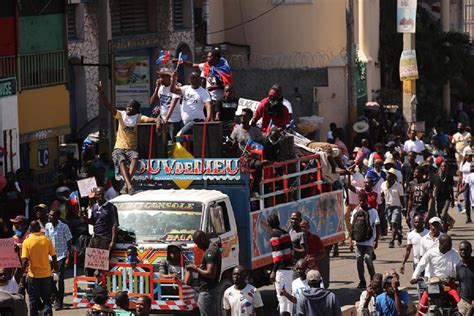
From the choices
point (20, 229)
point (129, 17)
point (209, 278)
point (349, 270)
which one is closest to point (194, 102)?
point (20, 229)

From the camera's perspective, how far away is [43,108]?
28.6 metres

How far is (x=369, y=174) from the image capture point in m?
26.2

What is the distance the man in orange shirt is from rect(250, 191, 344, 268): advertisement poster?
266 centimetres

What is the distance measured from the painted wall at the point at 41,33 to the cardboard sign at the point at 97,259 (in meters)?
10.4

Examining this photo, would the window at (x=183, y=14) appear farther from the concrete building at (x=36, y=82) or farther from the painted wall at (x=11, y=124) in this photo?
the painted wall at (x=11, y=124)

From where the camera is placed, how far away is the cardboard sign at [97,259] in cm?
1831

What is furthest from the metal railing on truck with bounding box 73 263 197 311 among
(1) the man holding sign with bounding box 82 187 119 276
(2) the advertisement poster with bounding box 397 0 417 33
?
(2) the advertisement poster with bounding box 397 0 417 33

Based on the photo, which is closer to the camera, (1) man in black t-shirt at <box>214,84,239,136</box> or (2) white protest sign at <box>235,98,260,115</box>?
(1) man in black t-shirt at <box>214,84,239,136</box>

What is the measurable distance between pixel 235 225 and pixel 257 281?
1218 mm

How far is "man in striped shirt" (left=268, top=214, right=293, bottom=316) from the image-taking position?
17953 mm

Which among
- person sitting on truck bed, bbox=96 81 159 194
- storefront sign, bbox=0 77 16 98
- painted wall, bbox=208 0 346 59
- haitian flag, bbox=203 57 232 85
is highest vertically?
painted wall, bbox=208 0 346 59

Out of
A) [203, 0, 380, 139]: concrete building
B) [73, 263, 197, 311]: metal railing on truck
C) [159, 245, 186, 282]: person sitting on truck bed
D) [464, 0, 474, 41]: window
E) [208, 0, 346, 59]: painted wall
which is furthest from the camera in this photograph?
[464, 0, 474, 41]: window

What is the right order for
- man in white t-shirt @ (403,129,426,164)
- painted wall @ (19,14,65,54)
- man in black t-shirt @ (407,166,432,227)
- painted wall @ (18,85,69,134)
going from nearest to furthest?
man in black t-shirt @ (407,166,432,227) → painted wall @ (18,85,69,134) → painted wall @ (19,14,65,54) → man in white t-shirt @ (403,129,426,164)

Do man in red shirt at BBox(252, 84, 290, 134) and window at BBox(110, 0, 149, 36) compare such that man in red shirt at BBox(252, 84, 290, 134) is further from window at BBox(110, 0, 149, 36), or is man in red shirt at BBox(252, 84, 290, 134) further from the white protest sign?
window at BBox(110, 0, 149, 36)
